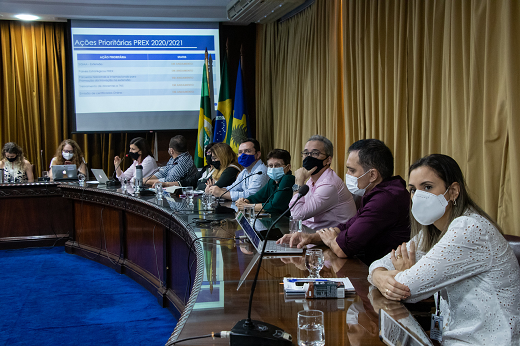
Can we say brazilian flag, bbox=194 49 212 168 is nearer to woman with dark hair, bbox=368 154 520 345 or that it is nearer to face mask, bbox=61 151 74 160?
face mask, bbox=61 151 74 160

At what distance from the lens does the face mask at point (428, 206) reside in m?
1.63

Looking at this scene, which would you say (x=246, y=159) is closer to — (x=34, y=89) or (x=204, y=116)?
(x=204, y=116)

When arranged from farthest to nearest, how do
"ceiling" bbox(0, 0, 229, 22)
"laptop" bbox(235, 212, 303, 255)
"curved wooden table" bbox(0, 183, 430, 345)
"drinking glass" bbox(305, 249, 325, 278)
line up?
1. "ceiling" bbox(0, 0, 229, 22)
2. "laptop" bbox(235, 212, 303, 255)
3. "drinking glass" bbox(305, 249, 325, 278)
4. "curved wooden table" bbox(0, 183, 430, 345)

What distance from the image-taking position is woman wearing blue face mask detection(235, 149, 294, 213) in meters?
3.45

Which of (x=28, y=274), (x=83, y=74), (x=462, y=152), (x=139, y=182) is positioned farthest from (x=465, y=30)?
(x=83, y=74)

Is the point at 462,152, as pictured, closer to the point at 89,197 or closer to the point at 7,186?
the point at 89,197

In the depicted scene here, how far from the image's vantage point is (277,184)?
3.64 m

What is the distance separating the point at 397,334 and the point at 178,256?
2446mm

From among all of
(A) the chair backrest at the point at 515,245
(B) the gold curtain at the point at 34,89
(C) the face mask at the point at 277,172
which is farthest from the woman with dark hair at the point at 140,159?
(A) the chair backrest at the point at 515,245

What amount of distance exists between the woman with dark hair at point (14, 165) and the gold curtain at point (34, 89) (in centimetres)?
96

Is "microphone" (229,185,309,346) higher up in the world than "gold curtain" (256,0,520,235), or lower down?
lower down

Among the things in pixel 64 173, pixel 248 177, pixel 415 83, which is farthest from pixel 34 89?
pixel 415 83

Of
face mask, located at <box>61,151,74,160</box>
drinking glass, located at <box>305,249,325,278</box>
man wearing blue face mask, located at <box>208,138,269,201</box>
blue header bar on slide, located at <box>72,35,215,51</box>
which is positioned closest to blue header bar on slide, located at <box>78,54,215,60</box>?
blue header bar on slide, located at <box>72,35,215,51</box>

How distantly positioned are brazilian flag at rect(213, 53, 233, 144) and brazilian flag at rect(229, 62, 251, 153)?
108 mm
